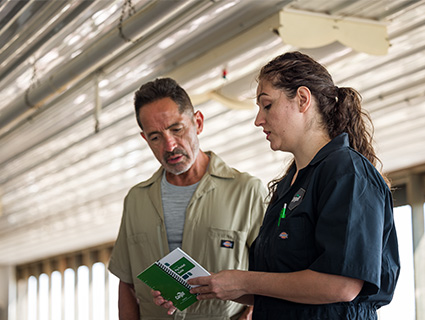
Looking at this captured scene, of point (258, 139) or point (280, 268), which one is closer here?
point (280, 268)

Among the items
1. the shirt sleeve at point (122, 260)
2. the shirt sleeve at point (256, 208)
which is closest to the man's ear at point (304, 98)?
the shirt sleeve at point (256, 208)

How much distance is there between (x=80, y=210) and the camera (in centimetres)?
1319

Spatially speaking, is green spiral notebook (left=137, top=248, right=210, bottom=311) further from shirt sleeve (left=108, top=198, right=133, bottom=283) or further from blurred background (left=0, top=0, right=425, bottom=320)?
blurred background (left=0, top=0, right=425, bottom=320)

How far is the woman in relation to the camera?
2080 mm

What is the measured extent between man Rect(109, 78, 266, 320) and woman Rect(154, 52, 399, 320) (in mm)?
692

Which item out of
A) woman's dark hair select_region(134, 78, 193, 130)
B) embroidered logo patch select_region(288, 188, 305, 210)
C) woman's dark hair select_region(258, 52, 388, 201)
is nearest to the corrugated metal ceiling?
woman's dark hair select_region(134, 78, 193, 130)

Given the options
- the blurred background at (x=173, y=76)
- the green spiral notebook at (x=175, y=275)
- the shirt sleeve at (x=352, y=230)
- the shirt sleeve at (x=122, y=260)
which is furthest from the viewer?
the blurred background at (x=173, y=76)

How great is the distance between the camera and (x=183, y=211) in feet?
11.0

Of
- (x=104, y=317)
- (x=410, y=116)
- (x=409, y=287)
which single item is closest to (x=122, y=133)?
(x=410, y=116)

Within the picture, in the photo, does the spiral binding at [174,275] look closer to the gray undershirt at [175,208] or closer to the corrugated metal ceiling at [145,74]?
the gray undershirt at [175,208]

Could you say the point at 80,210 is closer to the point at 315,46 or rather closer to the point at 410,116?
the point at 410,116

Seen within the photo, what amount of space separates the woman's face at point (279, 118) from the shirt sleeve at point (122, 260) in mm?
1405

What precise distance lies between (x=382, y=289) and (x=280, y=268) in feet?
1.11

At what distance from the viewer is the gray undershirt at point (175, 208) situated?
3.35 metres
